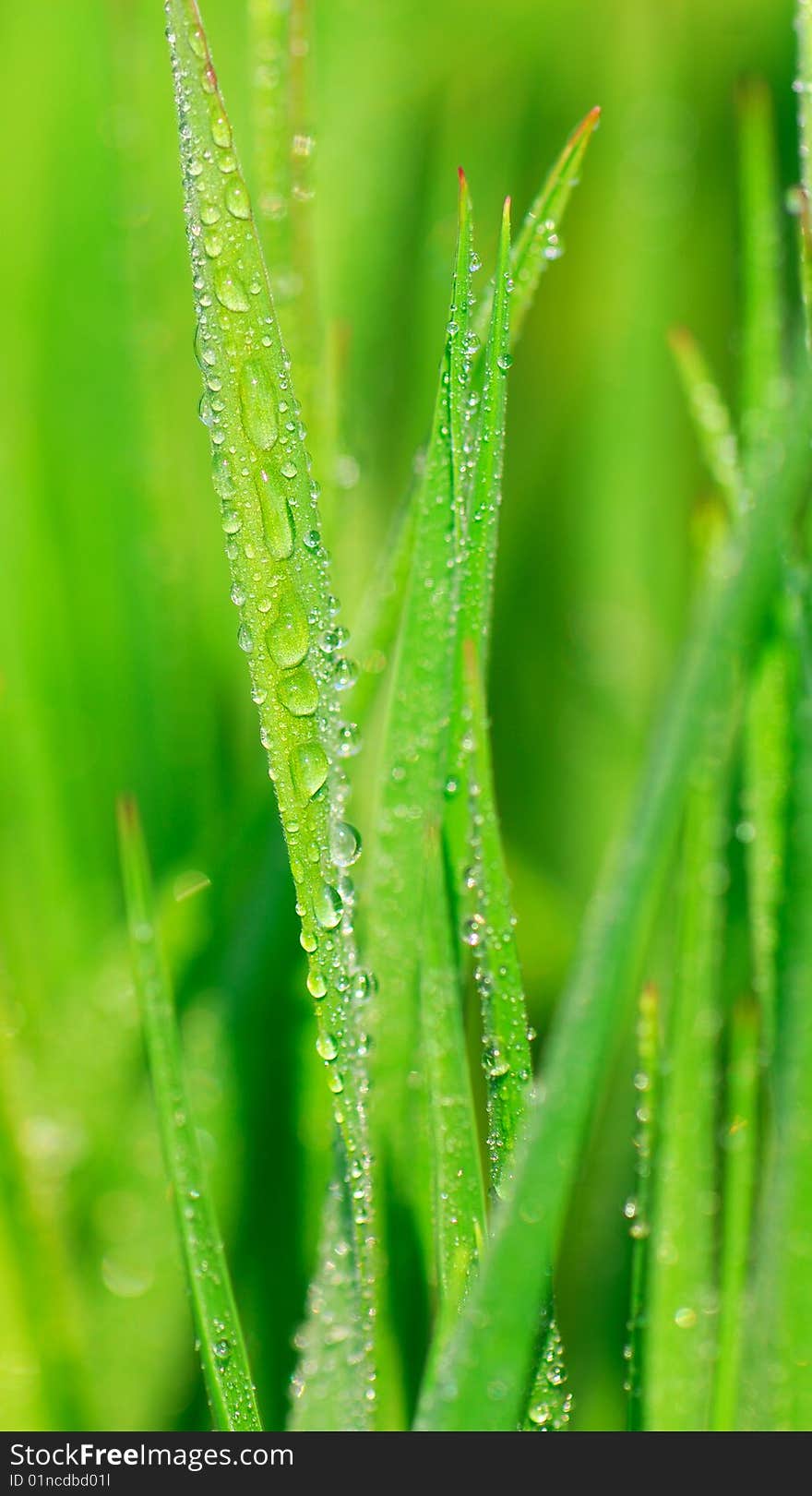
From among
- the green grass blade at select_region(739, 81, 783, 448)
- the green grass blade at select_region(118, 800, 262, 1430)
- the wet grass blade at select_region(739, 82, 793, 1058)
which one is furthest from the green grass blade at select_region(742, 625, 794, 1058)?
the green grass blade at select_region(118, 800, 262, 1430)

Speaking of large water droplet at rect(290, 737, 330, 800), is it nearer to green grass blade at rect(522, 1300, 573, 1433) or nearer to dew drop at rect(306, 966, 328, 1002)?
dew drop at rect(306, 966, 328, 1002)

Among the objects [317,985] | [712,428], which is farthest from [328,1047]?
[712,428]

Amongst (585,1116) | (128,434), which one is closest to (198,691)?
(128,434)

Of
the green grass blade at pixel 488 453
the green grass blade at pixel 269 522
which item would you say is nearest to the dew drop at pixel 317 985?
the green grass blade at pixel 269 522

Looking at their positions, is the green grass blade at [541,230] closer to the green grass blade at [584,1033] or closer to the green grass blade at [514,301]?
the green grass blade at [514,301]

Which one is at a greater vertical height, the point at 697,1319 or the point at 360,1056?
the point at 360,1056

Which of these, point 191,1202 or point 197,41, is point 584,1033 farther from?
point 197,41

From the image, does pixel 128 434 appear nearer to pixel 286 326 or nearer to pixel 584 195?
pixel 286 326
